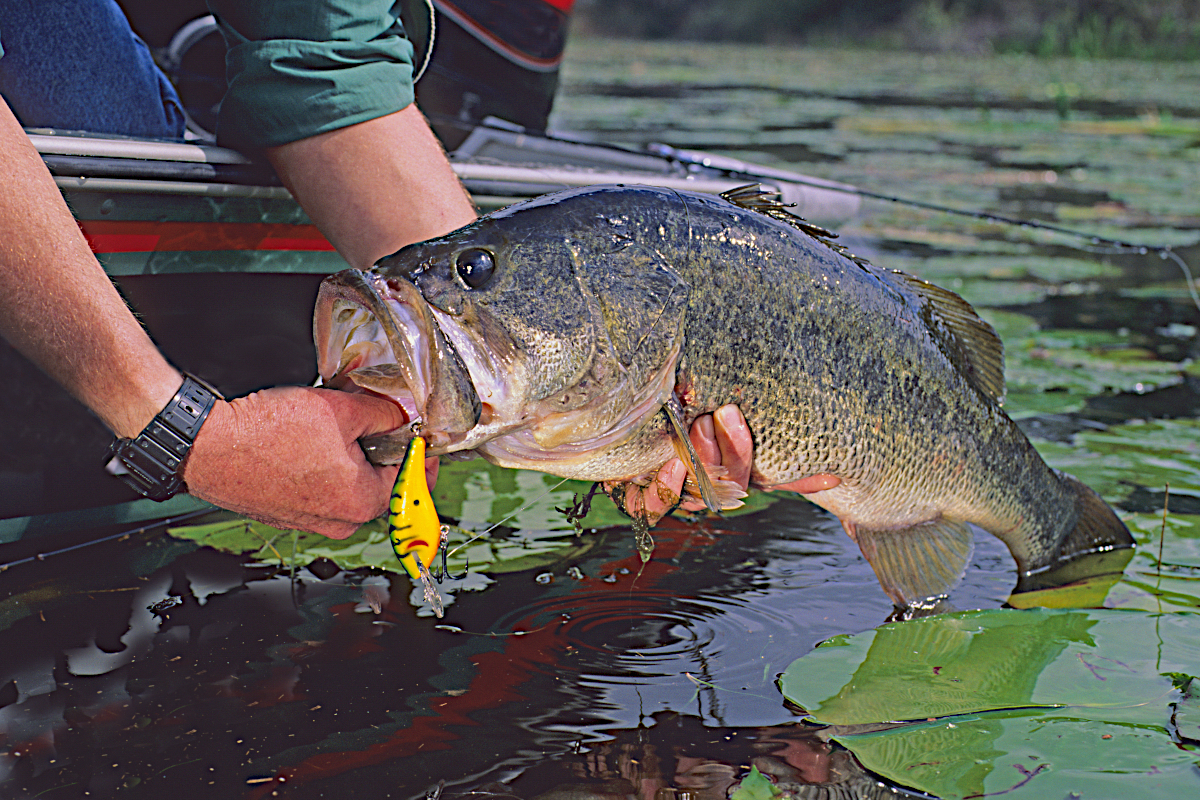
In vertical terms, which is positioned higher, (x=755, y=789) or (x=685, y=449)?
(x=685, y=449)

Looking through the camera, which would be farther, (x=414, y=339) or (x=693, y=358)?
(x=693, y=358)

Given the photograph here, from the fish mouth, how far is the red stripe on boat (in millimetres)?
932

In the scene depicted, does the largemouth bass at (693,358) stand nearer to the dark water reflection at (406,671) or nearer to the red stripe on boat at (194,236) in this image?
the dark water reflection at (406,671)

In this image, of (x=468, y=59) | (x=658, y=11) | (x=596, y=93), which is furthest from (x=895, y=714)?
(x=658, y=11)

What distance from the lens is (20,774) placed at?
1.86 meters

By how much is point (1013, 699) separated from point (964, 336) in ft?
2.55

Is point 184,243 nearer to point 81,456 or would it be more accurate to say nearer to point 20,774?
point 81,456

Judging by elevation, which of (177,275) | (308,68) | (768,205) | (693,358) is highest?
(308,68)

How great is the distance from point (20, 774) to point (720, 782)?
3.62 feet

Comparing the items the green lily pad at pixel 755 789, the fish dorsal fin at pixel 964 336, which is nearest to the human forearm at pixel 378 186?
the fish dorsal fin at pixel 964 336

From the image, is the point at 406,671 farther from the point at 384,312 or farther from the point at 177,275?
the point at 177,275

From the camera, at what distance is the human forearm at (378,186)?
250cm

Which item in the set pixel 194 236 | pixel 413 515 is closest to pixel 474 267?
pixel 413 515

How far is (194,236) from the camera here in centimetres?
272
